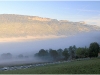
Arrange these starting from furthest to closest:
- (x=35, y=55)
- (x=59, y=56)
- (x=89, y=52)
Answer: (x=35, y=55), (x=59, y=56), (x=89, y=52)

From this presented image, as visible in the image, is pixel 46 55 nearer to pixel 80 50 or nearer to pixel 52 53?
pixel 52 53

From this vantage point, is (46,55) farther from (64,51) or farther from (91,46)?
(91,46)

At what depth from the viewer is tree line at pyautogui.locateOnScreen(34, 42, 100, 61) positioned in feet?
232

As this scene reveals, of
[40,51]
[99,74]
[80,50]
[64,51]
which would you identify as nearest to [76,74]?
[99,74]

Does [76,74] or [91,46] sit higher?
[91,46]

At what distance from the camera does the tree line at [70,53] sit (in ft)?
232

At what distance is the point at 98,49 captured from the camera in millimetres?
72188

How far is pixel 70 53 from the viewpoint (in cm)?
8425

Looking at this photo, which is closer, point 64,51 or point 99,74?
point 99,74

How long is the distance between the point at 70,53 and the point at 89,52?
15.2 meters

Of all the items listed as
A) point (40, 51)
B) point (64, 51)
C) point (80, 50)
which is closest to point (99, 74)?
point (80, 50)

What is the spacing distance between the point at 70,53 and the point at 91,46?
13.7 m

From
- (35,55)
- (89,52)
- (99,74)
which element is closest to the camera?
(99,74)

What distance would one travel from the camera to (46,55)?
85.2m
